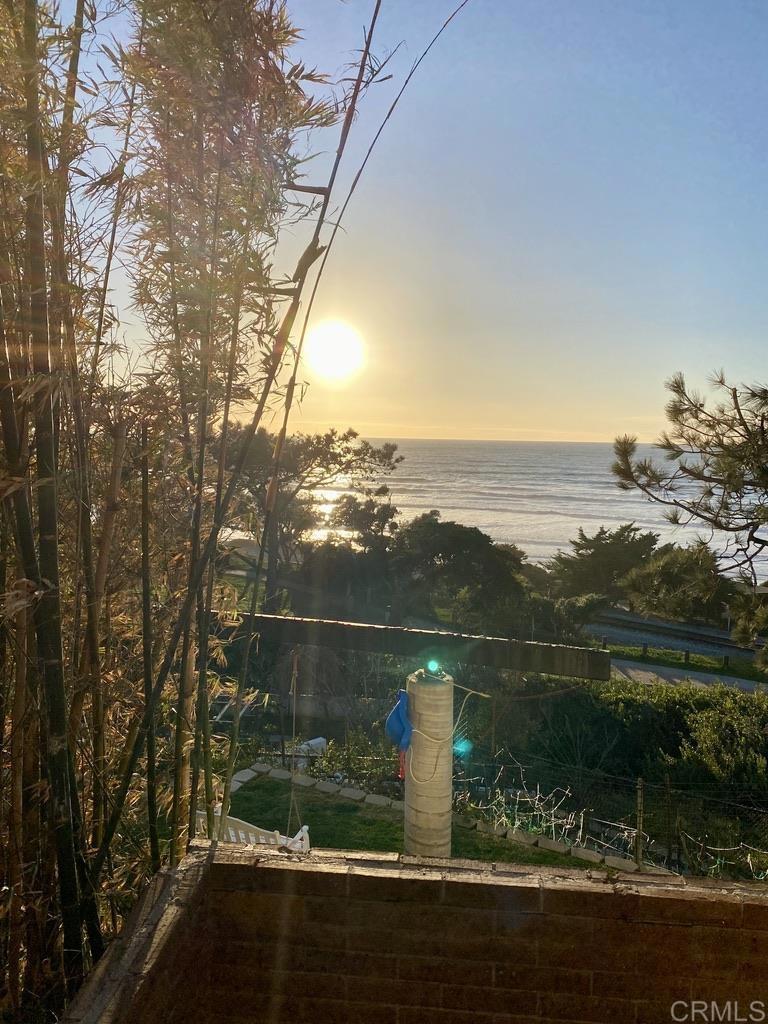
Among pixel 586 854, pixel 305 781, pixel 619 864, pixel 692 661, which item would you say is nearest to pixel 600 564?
pixel 692 661

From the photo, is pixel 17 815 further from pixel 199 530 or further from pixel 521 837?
pixel 521 837

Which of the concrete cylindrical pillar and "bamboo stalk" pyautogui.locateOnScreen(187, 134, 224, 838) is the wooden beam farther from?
"bamboo stalk" pyautogui.locateOnScreen(187, 134, 224, 838)

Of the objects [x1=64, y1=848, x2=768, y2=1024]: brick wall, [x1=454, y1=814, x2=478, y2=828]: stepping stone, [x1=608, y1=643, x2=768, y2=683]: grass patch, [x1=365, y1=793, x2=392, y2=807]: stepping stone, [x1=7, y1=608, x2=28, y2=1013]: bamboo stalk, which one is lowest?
[x1=608, y1=643, x2=768, y2=683]: grass patch

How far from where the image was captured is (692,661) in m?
13.6

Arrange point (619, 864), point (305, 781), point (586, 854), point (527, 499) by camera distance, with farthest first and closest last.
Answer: point (527, 499), point (305, 781), point (586, 854), point (619, 864)

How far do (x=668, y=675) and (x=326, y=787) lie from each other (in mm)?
8137

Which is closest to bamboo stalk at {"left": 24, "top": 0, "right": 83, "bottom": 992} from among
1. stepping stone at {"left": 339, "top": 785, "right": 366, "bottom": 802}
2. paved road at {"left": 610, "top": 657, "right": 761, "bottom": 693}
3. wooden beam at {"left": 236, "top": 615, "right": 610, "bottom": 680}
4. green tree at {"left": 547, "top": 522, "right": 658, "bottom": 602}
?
wooden beam at {"left": 236, "top": 615, "right": 610, "bottom": 680}

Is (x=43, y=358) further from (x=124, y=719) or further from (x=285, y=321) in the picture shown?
(x=124, y=719)

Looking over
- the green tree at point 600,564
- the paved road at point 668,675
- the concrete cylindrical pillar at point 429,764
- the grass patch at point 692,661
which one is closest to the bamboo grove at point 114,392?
the concrete cylindrical pillar at point 429,764

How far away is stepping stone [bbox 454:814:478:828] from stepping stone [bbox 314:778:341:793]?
3.28ft

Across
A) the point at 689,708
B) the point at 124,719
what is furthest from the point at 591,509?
the point at 124,719

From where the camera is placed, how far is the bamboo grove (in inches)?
47.6

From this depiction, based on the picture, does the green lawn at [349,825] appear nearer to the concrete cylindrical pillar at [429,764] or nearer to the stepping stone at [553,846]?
the stepping stone at [553,846]

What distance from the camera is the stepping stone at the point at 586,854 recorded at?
495cm
